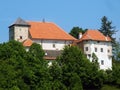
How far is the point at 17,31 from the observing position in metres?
106

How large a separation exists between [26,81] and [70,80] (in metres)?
7.45

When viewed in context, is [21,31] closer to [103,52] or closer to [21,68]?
[103,52]

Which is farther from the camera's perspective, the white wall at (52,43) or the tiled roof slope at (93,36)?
the white wall at (52,43)

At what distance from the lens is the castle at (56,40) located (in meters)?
105

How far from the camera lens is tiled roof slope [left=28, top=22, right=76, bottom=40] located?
10588cm

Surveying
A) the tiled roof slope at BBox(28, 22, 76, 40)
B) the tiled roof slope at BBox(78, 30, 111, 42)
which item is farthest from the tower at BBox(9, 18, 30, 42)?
the tiled roof slope at BBox(78, 30, 111, 42)

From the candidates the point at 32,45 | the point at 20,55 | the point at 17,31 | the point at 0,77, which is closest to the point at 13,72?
the point at 0,77

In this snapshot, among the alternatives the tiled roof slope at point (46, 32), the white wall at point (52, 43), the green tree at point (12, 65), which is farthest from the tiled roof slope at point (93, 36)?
the green tree at point (12, 65)

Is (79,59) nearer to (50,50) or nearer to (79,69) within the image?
(79,69)

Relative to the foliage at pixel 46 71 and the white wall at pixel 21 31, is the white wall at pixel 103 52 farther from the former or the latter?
the white wall at pixel 21 31

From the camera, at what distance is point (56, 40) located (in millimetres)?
107188

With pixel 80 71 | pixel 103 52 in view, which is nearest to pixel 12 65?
pixel 80 71

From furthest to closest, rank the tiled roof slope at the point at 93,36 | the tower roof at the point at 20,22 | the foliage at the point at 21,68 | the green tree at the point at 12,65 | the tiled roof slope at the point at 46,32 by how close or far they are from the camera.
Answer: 1. the tower roof at the point at 20,22
2. the tiled roof slope at the point at 46,32
3. the tiled roof slope at the point at 93,36
4. the foliage at the point at 21,68
5. the green tree at the point at 12,65

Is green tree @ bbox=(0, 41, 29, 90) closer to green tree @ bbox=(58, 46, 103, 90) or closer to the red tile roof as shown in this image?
green tree @ bbox=(58, 46, 103, 90)
